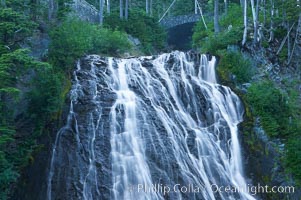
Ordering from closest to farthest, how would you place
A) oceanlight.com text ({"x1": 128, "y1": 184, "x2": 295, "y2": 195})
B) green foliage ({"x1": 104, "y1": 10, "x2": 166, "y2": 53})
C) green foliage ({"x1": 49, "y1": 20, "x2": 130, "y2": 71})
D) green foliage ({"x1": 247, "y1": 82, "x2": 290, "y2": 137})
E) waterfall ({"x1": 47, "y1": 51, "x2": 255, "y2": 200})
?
oceanlight.com text ({"x1": 128, "y1": 184, "x2": 295, "y2": 195})
waterfall ({"x1": 47, "y1": 51, "x2": 255, "y2": 200})
green foliage ({"x1": 247, "y1": 82, "x2": 290, "y2": 137})
green foliage ({"x1": 49, "y1": 20, "x2": 130, "y2": 71})
green foliage ({"x1": 104, "y1": 10, "x2": 166, "y2": 53})

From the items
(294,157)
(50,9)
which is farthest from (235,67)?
(50,9)

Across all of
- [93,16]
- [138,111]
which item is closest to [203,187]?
[138,111]

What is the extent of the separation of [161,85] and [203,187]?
5.33 m

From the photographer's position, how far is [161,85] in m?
17.3

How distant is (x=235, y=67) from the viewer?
18562 millimetres

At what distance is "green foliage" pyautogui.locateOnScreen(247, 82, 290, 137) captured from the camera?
52.9 feet

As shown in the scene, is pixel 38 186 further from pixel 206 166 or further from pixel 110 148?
pixel 206 166

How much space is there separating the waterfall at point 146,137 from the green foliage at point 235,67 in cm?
80

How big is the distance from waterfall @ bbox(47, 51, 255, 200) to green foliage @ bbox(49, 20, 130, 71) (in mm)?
626

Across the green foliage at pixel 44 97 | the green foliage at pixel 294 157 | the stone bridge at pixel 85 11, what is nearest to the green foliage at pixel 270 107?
the green foliage at pixel 294 157

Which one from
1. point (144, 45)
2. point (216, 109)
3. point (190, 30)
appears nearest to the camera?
point (216, 109)

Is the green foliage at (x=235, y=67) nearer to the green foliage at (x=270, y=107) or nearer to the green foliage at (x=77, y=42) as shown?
the green foliage at (x=270, y=107)

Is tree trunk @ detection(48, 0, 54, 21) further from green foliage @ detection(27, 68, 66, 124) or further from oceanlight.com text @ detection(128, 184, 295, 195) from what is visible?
oceanlight.com text @ detection(128, 184, 295, 195)

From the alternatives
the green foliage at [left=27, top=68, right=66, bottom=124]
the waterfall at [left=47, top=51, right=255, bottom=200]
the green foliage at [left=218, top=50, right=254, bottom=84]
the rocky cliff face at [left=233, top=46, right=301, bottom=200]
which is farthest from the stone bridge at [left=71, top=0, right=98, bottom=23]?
the rocky cliff face at [left=233, top=46, right=301, bottom=200]
